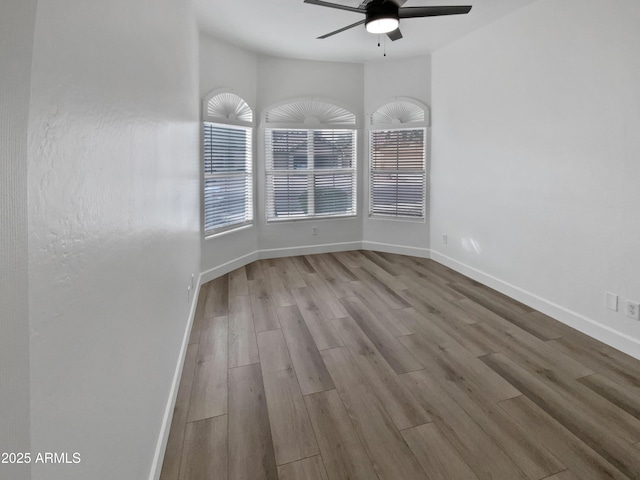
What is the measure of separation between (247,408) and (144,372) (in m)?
0.81

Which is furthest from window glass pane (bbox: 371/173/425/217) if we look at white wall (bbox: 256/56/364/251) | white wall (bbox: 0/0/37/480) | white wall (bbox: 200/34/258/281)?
white wall (bbox: 0/0/37/480)

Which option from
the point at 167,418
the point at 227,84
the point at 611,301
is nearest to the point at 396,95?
the point at 227,84

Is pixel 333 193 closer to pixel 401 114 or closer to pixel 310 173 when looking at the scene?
pixel 310 173

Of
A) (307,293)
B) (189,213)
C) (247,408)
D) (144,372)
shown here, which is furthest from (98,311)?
(307,293)

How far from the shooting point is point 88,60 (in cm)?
80

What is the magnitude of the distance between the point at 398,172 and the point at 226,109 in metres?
2.57

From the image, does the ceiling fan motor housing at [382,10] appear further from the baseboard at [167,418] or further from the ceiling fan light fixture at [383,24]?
the baseboard at [167,418]

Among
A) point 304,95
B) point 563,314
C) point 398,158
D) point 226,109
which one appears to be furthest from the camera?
point 398,158

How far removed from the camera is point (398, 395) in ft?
6.63

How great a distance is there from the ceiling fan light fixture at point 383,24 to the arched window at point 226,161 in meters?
1.94

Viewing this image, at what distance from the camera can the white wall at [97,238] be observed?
1.97ft

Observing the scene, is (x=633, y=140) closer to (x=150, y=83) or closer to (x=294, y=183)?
(x=150, y=83)

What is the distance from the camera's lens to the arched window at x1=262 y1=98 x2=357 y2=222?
4.90 metres

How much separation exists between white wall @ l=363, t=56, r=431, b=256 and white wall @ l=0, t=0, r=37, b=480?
4.89 metres
